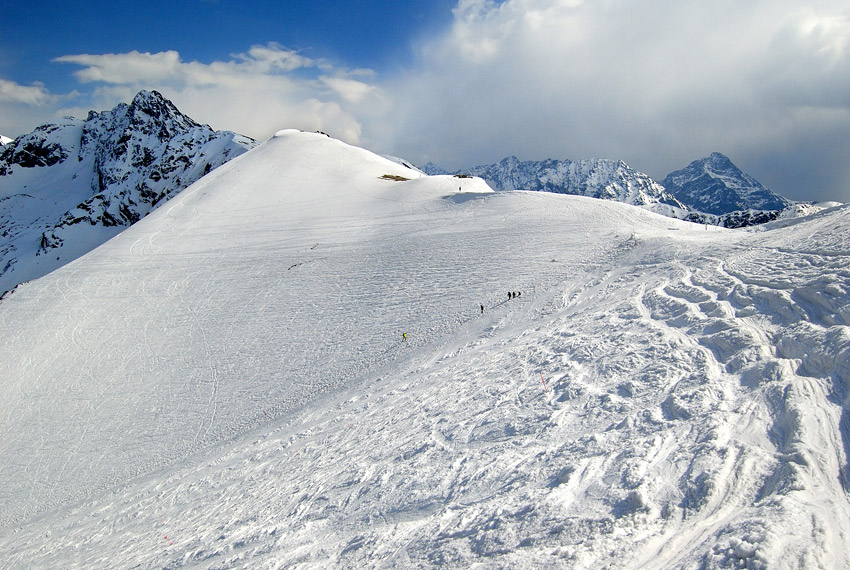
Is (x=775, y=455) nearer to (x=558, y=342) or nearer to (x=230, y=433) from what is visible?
(x=558, y=342)

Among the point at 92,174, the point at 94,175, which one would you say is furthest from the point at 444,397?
the point at 92,174

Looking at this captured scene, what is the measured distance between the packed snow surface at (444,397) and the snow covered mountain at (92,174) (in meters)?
61.3

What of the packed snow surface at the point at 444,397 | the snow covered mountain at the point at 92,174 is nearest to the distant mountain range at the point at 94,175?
the snow covered mountain at the point at 92,174

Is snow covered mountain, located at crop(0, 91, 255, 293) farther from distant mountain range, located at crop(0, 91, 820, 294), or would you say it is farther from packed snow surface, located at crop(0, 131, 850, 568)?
packed snow surface, located at crop(0, 131, 850, 568)

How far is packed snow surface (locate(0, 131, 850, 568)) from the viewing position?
5.78 m

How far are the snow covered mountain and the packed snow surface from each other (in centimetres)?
6127

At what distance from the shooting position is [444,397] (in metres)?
11.6

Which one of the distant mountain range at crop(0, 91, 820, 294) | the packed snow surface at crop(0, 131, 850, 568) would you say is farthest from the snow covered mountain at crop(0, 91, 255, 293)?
the packed snow surface at crop(0, 131, 850, 568)

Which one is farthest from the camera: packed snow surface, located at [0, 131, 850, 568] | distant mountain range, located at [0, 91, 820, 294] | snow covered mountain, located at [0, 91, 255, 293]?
snow covered mountain, located at [0, 91, 255, 293]

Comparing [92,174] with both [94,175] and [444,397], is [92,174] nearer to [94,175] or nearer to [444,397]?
[94,175]

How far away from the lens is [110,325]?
23.9 m

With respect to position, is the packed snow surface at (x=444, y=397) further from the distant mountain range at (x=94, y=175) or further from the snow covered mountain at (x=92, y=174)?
A: the snow covered mountain at (x=92, y=174)

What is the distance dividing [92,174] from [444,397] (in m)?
168

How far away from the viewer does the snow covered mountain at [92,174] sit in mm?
88562
